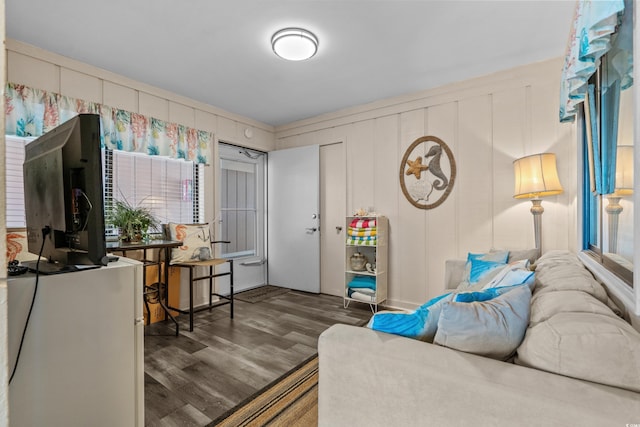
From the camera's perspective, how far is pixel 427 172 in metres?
3.26

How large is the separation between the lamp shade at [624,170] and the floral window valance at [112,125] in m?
3.50

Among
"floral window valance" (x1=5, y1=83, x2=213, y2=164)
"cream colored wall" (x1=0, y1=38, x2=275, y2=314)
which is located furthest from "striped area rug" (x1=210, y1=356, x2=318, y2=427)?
"floral window valance" (x1=5, y1=83, x2=213, y2=164)

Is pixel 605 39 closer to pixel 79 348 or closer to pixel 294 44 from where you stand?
Answer: pixel 294 44

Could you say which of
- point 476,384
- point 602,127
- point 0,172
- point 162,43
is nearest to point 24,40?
point 162,43

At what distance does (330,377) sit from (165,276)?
254cm

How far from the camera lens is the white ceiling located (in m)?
1.93

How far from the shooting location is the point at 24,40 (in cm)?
226

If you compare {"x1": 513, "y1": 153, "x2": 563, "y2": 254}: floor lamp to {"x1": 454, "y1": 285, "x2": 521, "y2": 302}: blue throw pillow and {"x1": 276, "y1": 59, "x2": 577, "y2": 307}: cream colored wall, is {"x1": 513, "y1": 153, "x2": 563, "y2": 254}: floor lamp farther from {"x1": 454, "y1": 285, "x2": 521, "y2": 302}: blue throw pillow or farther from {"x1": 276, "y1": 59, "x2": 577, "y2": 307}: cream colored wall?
{"x1": 454, "y1": 285, "x2": 521, "y2": 302}: blue throw pillow

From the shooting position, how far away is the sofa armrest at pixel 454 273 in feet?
8.68

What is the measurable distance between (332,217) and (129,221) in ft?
7.66

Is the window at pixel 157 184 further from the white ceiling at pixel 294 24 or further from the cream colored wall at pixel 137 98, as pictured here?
the white ceiling at pixel 294 24

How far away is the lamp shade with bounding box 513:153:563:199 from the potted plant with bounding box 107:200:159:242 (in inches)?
131

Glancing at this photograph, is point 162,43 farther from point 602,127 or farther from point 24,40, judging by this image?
point 602,127

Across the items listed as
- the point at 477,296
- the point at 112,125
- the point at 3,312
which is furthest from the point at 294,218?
the point at 3,312
